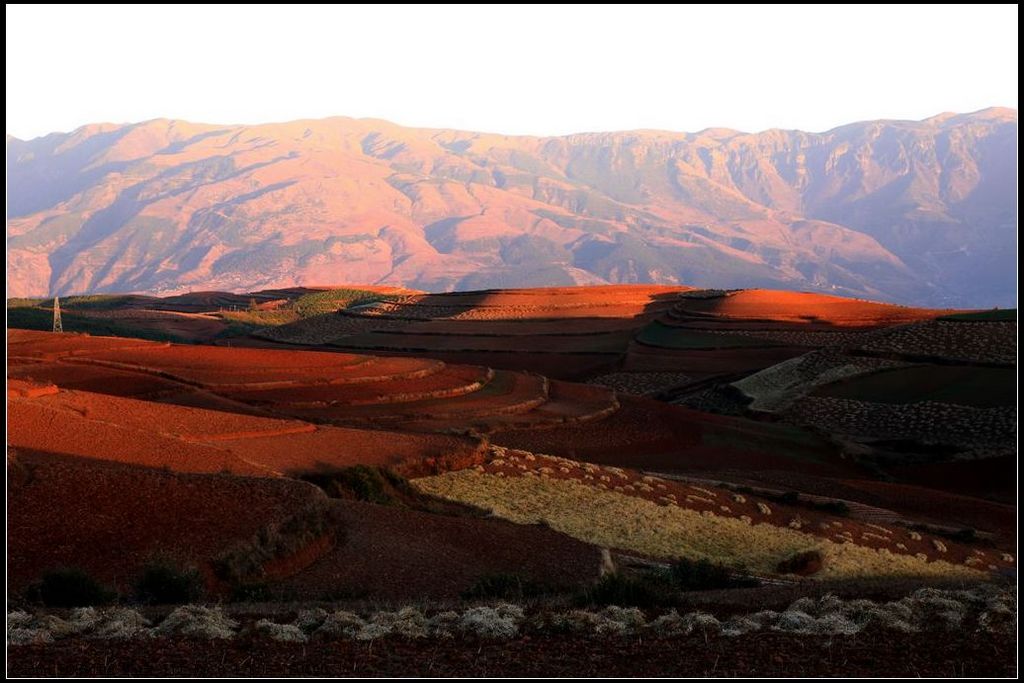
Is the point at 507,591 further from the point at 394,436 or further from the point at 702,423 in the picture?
the point at 702,423

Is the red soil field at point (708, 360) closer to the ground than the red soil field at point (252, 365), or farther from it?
closer to the ground

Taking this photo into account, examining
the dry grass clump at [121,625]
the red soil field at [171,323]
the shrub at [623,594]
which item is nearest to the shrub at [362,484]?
the shrub at [623,594]

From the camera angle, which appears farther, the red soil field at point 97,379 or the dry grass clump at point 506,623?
the red soil field at point 97,379

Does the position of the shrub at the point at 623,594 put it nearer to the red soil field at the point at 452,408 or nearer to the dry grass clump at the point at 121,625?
the dry grass clump at the point at 121,625

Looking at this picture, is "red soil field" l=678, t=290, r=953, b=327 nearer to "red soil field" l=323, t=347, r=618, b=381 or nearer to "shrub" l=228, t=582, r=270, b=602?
"red soil field" l=323, t=347, r=618, b=381

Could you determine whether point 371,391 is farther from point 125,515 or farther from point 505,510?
point 125,515

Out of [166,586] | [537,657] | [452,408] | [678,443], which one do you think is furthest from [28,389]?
[537,657]
